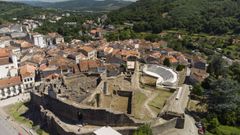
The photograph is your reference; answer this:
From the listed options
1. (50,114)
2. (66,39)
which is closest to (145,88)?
(50,114)

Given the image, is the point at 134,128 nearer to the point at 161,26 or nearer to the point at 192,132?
the point at 192,132

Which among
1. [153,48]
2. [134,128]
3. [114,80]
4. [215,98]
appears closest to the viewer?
[134,128]

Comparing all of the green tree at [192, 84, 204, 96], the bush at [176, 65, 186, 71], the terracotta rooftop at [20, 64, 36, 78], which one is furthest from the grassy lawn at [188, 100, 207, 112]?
the terracotta rooftop at [20, 64, 36, 78]

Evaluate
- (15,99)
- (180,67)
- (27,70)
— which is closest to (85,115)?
(15,99)

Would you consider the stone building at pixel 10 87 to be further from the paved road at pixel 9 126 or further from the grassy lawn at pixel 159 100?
the grassy lawn at pixel 159 100

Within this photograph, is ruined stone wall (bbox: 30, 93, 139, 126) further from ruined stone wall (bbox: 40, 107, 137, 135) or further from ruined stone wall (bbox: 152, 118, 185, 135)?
ruined stone wall (bbox: 152, 118, 185, 135)

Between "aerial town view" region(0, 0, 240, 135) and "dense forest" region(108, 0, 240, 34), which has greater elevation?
"dense forest" region(108, 0, 240, 34)

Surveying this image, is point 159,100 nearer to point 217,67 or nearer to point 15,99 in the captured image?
point 217,67
